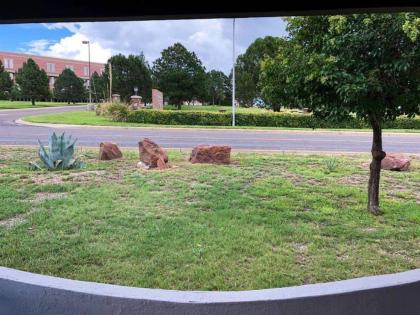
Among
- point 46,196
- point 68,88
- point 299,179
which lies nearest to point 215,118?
point 299,179

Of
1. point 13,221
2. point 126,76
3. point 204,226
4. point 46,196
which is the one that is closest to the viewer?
point 204,226

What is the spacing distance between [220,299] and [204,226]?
2.84 meters

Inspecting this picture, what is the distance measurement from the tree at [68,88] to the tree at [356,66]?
6718 cm

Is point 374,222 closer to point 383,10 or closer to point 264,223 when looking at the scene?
point 264,223

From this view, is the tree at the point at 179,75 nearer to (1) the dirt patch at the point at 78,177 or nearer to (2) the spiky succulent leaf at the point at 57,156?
(2) the spiky succulent leaf at the point at 57,156

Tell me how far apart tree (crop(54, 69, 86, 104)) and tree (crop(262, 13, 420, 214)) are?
67177 mm

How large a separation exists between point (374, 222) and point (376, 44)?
2324 millimetres

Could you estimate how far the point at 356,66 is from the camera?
554 centimetres

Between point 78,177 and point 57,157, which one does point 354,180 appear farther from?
point 57,157

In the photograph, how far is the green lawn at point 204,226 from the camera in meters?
4.32

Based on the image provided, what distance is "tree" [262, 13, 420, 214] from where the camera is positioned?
17.3 ft

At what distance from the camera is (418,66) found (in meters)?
5.17

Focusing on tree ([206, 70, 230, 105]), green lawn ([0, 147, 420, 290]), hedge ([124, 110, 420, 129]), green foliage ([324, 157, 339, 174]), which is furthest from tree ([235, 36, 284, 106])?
green lawn ([0, 147, 420, 290])

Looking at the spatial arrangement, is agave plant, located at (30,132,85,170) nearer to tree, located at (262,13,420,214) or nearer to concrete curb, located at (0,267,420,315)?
tree, located at (262,13,420,214)
